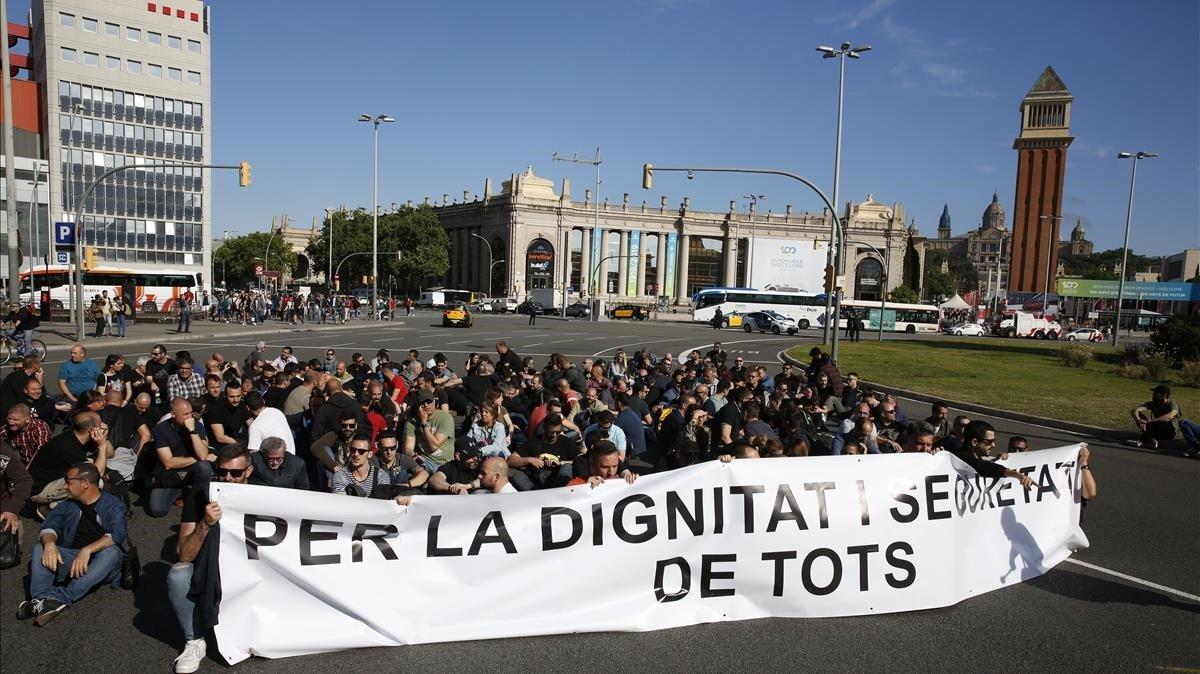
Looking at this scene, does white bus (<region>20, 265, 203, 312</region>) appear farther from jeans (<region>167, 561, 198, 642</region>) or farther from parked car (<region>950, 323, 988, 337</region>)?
parked car (<region>950, 323, 988, 337</region>)

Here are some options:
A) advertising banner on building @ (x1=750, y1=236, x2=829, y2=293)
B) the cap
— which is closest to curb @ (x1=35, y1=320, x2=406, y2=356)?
the cap

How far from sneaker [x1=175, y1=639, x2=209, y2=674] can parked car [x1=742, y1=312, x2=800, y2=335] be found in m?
53.0

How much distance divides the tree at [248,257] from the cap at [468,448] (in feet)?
387

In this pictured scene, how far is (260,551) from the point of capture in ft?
16.9

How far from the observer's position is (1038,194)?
10706 cm

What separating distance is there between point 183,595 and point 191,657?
38 centimetres

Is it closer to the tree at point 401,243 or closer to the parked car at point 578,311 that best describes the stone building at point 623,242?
the tree at point 401,243

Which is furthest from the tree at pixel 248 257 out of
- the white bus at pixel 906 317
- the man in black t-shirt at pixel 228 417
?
the man in black t-shirt at pixel 228 417

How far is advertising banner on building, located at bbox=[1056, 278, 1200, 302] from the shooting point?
301 ft

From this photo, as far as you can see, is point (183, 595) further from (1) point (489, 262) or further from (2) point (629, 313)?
(1) point (489, 262)

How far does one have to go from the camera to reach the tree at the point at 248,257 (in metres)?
125

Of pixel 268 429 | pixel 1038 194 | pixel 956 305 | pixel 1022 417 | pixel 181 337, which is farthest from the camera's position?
pixel 1038 194

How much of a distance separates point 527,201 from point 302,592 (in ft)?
328

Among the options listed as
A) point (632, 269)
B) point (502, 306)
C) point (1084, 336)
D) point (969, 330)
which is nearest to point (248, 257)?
point (632, 269)
